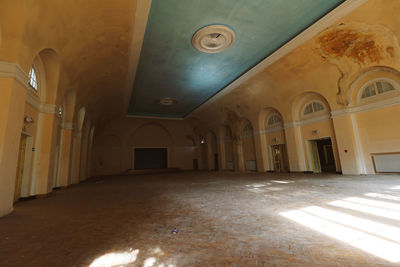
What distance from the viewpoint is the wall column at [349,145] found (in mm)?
10594

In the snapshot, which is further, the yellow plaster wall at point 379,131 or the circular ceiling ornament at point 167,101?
the circular ceiling ornament at point 167,101

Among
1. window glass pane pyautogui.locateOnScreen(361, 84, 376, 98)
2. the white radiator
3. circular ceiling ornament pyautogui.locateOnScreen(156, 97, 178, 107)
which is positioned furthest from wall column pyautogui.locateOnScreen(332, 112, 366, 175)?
circular ceiling ornament pyautogui.locateOnScreen(156, 97, 178, 107)

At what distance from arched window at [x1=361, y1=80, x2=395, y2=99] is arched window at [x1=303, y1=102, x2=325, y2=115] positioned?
2.41 meters

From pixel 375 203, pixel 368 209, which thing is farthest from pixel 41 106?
pixel 375 203

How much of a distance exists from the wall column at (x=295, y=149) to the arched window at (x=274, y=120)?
1431 millimetres

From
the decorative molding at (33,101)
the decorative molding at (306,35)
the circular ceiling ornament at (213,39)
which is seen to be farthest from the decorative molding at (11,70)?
the decorative molding at (306,35)

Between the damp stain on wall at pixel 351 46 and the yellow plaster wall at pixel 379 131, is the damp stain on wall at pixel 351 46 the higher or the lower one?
the higher one

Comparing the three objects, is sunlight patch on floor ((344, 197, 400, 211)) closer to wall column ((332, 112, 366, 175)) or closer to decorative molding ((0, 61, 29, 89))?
wall column ((332, 112, 366, 175))

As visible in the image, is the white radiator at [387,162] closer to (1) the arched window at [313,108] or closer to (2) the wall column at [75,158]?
(1) the arched window at [313,108]

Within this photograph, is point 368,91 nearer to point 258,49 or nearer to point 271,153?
point 258,49

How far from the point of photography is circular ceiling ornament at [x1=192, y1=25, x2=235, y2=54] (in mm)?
8730

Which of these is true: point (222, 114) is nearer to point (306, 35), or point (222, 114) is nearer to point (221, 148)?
point (221, 148)

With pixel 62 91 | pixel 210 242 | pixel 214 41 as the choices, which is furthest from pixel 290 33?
pixel 62 91

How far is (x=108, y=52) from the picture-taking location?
9.31 meters
